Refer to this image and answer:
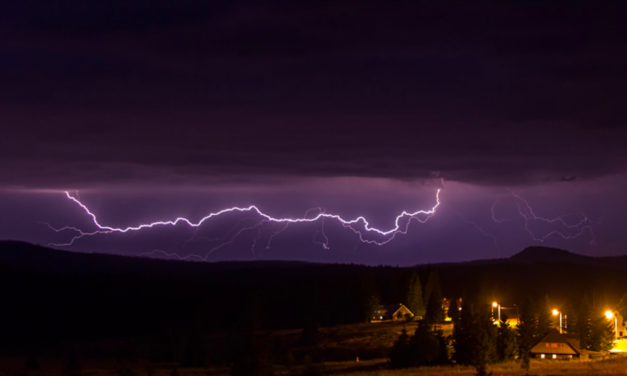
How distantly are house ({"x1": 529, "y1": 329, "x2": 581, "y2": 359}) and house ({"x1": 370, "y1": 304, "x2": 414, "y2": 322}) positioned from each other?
4504 centimetres

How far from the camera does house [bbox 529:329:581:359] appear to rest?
68.2 metres

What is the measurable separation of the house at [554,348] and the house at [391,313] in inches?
1773

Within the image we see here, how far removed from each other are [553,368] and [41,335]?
116 meters

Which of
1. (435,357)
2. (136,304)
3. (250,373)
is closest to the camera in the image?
(250,373)

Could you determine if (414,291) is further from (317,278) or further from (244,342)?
(244,342)

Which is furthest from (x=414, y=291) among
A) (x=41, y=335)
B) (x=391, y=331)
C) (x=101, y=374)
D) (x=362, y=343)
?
(x=41, y=335)

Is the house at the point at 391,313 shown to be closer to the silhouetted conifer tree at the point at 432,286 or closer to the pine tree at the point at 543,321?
the silhouetted conifer tree at the point at 432,286

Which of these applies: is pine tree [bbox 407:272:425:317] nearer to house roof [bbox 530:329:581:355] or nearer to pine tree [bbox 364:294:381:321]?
pine tree [bbox 364:294:381:321]

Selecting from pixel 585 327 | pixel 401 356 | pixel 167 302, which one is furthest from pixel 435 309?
pixel 167 302

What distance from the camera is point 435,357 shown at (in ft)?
200

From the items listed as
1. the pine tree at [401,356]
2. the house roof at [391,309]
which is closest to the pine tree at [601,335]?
the pine tree at [401,356]

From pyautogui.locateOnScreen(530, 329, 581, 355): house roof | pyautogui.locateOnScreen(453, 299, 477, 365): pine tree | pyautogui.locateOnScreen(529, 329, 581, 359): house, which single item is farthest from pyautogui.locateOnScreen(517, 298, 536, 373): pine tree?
pyautogui.locateOnScreen(453, 299, 477, 365): pine tree

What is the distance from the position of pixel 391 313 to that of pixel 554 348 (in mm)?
50710

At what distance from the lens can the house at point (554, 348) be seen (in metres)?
68.2
